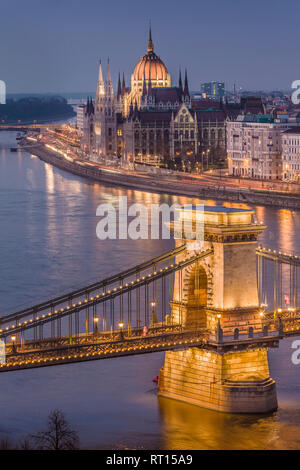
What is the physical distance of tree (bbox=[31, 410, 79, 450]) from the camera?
1583 centimetres

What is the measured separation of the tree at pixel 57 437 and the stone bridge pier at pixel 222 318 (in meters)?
1.97

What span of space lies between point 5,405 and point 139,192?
45609mm

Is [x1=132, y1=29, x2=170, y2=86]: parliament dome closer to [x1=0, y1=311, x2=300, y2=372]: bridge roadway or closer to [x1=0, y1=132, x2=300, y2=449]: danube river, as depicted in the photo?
[x1=0, y1=132, x2=300, y2=449]: danube river

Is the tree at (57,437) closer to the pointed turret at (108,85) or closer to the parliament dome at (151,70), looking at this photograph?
the pointed turret at (108,85)

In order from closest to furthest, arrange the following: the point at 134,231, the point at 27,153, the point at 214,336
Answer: the point at 214,336
the point at 134,231
the point at 27,153

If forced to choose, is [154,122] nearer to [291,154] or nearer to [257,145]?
[257,145]

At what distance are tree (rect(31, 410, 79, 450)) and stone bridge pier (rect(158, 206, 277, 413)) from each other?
1.97 meters

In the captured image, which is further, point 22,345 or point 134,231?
point 134,231

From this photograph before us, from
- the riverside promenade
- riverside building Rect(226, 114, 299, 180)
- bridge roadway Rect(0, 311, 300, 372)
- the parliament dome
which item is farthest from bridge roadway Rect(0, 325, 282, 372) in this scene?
the parliament dome

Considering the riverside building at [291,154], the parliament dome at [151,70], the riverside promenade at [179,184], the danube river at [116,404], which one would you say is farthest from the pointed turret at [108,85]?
the danube river at [116,404]

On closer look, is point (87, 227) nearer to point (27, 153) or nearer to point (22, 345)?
point (22, 345)

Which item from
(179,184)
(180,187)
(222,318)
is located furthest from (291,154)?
(222,318)

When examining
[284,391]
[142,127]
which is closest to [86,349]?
[284,391]

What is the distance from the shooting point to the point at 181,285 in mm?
18328
